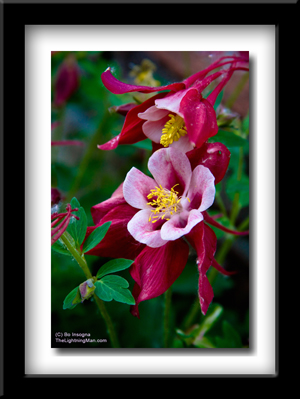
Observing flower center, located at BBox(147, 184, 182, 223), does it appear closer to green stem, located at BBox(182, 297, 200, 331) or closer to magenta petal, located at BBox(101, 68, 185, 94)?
magenta petal, located at BBox(101, 68, 185, 94)

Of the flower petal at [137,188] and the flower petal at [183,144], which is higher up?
the flower petal at [183,144]

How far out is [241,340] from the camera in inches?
36.7

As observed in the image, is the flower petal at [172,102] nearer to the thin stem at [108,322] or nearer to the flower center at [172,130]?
the flower center at [172,130]

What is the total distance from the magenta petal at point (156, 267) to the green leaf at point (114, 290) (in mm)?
21

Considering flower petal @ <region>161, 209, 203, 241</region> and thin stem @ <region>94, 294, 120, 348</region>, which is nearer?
flower petal @ <region>161, 209, 203, 241</region>

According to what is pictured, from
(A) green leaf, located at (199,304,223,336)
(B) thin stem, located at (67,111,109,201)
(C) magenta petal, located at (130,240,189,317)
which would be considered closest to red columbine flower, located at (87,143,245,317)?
(C) magenta petal, located at (130,240,189,317)

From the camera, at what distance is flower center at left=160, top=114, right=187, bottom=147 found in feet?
2.41

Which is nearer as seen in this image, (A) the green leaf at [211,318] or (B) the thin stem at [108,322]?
(B) the thin stem at [108,322]

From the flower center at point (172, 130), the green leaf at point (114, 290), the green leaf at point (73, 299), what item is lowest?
the green leaf at point (73, 299)

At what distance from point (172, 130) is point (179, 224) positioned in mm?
173

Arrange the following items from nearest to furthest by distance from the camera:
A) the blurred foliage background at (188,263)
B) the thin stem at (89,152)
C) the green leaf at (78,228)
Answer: the green leaf at (78,228)
the blurred foliage background at (188,263)
the thin stem at (89,152)

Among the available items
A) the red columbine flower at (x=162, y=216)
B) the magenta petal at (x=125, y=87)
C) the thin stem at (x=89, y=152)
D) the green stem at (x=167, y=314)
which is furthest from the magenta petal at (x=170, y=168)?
the thin stem at (x=89, y=152)

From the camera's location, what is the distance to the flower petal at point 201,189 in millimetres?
672
